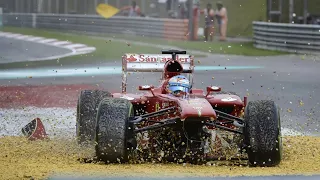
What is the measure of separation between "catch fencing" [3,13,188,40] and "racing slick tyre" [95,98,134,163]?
26616 millimetres

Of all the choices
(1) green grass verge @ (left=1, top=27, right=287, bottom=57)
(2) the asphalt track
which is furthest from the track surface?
(2) the asphalt track

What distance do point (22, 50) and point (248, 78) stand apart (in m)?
10.3

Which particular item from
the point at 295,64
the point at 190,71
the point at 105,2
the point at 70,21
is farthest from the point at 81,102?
the point at 105,2

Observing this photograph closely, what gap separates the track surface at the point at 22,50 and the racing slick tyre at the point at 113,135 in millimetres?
17875

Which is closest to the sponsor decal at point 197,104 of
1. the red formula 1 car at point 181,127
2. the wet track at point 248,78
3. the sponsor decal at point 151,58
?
the red formula 1 car at point 181,127

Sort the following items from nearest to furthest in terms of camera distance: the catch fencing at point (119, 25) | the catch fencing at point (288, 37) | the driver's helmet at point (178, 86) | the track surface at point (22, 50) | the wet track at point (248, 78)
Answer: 1. the driver's helmet at point (178, 86)
2. the wet track at point (248, 78)
3. the track surface at point (22, 50)
4. the catch fencing at point (288, 37)
5. the catch fencing at point (119, 25)

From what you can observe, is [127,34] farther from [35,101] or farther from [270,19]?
[35,101]

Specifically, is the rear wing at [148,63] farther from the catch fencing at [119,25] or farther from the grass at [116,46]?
the catch fencing at [119,25]

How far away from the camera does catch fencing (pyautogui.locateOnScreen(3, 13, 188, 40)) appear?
37.2m

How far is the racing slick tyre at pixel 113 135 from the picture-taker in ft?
32.3

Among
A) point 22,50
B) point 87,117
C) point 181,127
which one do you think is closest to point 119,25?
point 22,50

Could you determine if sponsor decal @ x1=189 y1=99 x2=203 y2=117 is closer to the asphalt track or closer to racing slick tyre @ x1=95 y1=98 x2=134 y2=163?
racing slick tyre @ x1=95 y1=98 x2=134 y2=163

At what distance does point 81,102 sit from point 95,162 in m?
1.71

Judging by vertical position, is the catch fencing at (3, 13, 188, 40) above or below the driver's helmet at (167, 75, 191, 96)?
below
